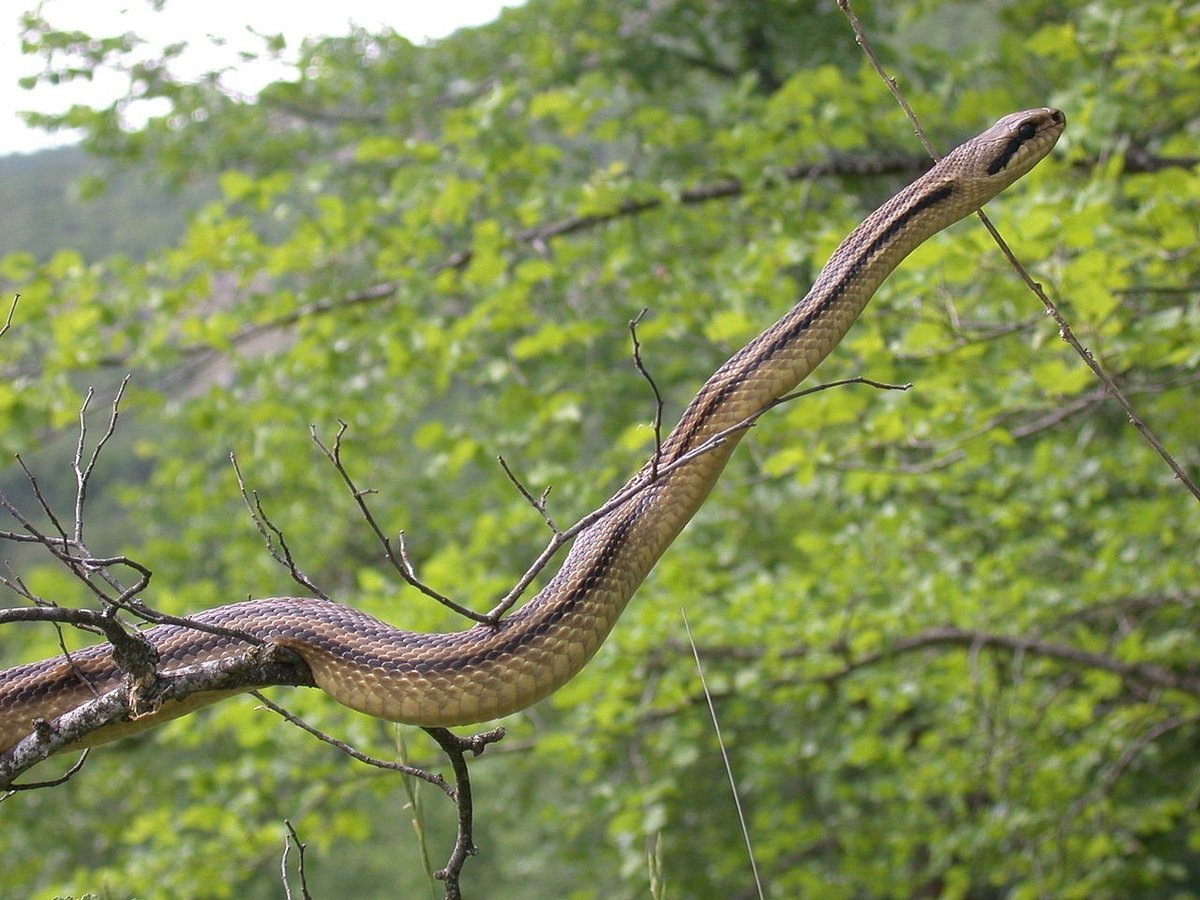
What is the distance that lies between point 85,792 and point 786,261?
13824 millimetres

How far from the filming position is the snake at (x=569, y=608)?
254cm

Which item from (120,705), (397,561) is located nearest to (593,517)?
(397,561)

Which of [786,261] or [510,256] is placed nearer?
[786,261]

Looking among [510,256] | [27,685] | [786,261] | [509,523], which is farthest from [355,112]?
[27,685]

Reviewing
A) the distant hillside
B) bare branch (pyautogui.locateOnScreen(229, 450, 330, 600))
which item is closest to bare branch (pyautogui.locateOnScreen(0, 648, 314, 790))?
bare branch (pyautogui.locateOnScreen(229, 450, 330, 600))

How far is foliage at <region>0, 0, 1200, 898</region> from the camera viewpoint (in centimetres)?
543

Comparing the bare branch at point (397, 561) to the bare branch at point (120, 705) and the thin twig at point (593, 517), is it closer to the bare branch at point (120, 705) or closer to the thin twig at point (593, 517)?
the thin twig at point (593, 517)

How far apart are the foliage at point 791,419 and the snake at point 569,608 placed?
1392mm

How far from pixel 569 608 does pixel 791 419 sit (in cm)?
290

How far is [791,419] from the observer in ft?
17.9

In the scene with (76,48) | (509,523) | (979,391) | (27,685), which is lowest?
(509,523)

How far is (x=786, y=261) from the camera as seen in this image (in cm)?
590

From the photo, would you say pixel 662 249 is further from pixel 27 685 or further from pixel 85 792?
pixel 85 792

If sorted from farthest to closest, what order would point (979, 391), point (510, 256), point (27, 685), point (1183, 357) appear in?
point (510, 256), point (979, 391), point (1183, 357), point (27, 685)
